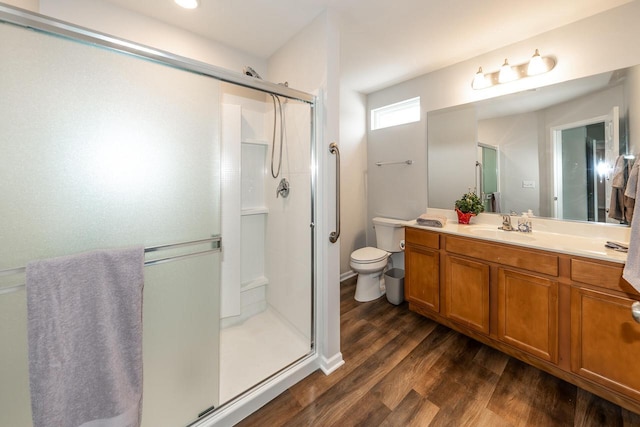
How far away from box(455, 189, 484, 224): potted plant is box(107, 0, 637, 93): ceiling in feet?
4.34

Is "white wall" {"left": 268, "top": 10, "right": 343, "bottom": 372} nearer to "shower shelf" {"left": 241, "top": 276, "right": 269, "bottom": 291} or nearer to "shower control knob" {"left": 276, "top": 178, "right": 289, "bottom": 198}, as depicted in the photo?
"shower control knob" {"left": 276, "top": 178, "right": 289, "bottom": 198}

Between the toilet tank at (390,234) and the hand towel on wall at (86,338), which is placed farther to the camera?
the toilet tank at (390,234)

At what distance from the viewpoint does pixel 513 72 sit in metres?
1.98

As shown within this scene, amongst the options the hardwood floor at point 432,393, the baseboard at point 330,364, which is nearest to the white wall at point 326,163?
the baseboard at point 330,364

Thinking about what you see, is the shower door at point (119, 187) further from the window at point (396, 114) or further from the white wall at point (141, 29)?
the window at point (396, 114)

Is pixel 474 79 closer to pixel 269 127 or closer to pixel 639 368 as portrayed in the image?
pixel 269 127

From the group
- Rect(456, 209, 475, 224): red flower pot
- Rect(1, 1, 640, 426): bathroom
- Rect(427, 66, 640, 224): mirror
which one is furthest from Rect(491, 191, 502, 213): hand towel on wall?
Rect(1, 1, 640, 426): bathroom

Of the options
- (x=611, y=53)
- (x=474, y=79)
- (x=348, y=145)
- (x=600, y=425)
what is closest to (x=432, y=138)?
(x=474, y=79)

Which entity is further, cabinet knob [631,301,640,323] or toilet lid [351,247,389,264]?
toilet lid [351,247,389,264]

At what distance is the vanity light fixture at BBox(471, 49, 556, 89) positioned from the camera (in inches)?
72.3

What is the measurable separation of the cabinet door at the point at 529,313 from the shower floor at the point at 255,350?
4.82 ft

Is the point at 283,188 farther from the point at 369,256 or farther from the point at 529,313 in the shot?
the point at 529,313

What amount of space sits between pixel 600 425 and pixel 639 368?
367mm

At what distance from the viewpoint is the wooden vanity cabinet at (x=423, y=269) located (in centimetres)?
209
